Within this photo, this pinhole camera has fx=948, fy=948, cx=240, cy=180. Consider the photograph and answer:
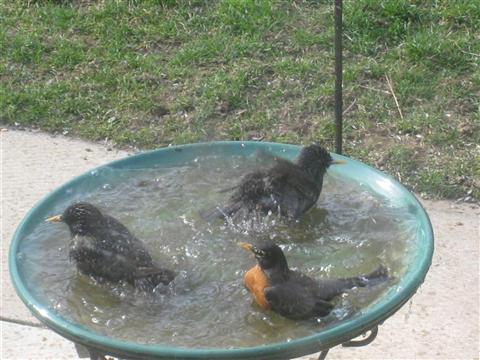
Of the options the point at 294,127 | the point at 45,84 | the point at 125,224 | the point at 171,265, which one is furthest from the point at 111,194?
the point at 45,84

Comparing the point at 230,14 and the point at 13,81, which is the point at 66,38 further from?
the point at 230,14

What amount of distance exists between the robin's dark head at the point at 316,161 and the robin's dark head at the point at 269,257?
85 cm

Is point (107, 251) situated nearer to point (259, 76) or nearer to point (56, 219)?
point (56, 219)

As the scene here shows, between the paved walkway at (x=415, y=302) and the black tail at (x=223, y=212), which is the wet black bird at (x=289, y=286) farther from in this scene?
the paved walkway at (x=415, y=302)

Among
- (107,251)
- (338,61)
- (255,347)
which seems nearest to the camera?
(255,347)

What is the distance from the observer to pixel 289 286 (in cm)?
338

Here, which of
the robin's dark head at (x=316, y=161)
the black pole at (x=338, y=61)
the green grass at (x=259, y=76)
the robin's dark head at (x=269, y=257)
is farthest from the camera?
the green grass at (x=259, y=76)

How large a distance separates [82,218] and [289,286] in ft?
2.93

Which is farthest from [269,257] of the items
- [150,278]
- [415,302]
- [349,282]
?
[415,302]

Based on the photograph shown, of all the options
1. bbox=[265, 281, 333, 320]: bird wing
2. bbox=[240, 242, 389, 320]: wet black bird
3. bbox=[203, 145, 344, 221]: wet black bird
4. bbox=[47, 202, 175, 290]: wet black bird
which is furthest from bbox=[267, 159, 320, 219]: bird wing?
bbox=[265, 281, 333, 320]: bird wing

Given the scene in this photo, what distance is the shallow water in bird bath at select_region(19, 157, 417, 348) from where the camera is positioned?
3283 millimetres

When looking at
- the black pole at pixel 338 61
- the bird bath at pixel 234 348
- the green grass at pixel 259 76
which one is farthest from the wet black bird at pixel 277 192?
the green grass at pixel 259 76

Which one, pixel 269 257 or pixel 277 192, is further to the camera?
pixel 277 192

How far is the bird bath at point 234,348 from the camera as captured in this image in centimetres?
296
